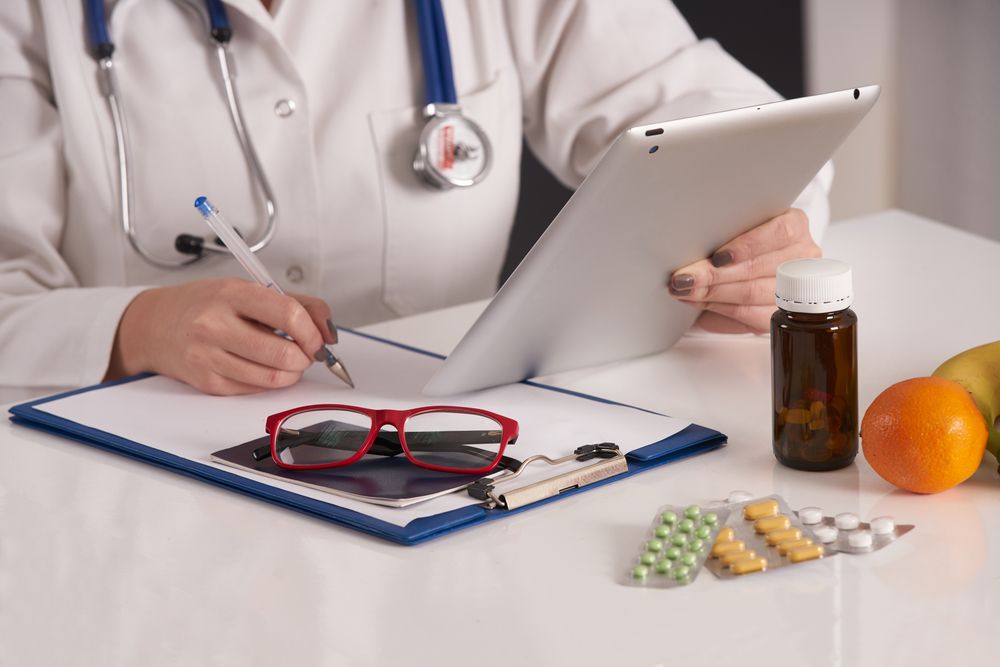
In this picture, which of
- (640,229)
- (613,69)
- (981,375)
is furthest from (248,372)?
(613,69)

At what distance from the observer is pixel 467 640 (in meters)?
0.62

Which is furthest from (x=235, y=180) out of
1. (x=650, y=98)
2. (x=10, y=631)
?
(x=10, y=631)

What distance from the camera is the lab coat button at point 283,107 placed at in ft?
4.58

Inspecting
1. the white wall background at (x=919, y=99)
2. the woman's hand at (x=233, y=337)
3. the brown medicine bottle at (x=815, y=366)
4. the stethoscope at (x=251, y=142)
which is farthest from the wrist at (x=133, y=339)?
the white wall background at (x=919, y=99)

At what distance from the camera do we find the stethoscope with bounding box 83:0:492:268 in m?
1.33

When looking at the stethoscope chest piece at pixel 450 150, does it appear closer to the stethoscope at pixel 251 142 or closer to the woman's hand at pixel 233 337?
the stethoscope at pixel 251 142

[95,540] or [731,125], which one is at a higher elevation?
[731,125]

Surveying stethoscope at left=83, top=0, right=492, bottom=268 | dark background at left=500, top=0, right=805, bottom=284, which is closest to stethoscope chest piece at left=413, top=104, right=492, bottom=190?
stethoscope at left=83, top=0, right=492, bottom=268

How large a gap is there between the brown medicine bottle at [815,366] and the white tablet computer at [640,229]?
11 centimetres

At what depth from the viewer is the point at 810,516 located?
712mm

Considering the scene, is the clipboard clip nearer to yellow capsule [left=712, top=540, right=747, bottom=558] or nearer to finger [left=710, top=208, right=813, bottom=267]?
yellow capsule [left=712, top=540, right=747, bottom=558]

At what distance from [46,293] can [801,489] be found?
80 cm

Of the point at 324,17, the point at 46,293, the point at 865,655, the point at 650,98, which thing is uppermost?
the point at 324,17

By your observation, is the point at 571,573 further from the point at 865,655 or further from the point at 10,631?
→ the point at 10,631
